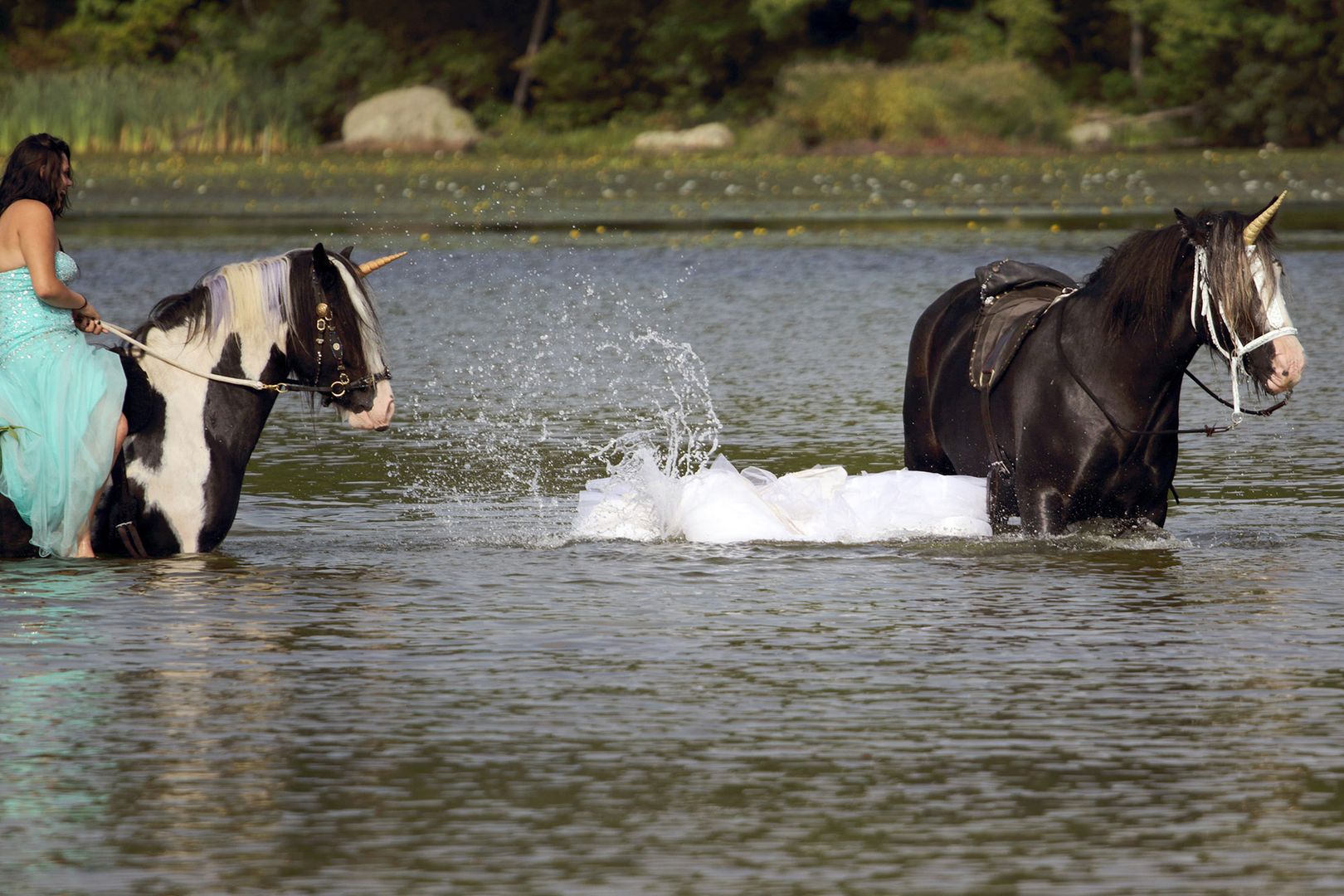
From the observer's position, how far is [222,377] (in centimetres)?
917

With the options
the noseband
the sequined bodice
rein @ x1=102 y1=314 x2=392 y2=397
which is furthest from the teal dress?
the noseband

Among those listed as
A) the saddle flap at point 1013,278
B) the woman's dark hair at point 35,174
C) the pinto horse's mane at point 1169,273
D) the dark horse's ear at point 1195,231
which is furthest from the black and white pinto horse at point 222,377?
the dark horse's ear at point 1195,231

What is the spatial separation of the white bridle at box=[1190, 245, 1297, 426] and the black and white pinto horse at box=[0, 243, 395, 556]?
3.07 m

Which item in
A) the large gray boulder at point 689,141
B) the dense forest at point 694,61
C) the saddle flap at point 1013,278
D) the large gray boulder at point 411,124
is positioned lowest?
the saddle flap at point 1013,278

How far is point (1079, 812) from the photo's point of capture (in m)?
5.73

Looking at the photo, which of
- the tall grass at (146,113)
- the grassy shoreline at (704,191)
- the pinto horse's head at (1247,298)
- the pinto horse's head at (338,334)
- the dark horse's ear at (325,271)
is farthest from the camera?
the tall grass at (146,113)

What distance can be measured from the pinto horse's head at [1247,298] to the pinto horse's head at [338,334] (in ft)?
10.2

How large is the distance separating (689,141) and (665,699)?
42960mm

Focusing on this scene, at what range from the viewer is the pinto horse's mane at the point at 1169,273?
28.4 ft

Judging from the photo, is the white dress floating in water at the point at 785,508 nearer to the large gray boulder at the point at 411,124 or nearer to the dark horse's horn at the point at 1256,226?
the dark horse's horn at the point at 1256,226

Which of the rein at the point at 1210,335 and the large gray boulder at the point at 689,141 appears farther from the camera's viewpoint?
the large gray boulder at the point at 689,141

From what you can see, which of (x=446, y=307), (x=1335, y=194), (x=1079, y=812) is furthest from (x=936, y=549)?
(x=1335, y=194)

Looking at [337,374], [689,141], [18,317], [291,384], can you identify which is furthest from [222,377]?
[689,141]

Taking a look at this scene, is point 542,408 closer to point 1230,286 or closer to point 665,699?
point 1230,286
